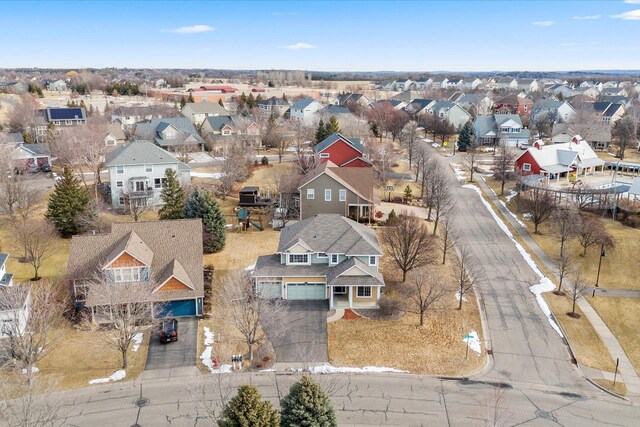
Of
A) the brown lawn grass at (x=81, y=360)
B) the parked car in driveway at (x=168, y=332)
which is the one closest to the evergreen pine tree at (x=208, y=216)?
the parked car in driveway at (x=168, y=332)

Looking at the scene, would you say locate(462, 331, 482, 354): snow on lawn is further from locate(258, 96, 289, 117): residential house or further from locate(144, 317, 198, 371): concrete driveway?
locate(258, 96, 289, 117): residential house

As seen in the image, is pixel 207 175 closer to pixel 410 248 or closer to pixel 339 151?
pixel 339 151

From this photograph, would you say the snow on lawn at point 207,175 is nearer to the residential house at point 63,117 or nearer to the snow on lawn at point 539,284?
the snow on lawn at point 539,284

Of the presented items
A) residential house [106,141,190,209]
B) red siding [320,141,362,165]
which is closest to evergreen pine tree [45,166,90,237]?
residential house [106,141,190,209]

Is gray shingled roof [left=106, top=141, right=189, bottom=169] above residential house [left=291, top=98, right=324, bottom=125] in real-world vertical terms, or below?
below

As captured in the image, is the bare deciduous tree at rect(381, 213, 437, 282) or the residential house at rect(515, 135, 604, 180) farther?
the residential house at rect(515, 135, 604, 180)

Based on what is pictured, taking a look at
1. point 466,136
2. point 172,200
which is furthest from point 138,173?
point 466,136

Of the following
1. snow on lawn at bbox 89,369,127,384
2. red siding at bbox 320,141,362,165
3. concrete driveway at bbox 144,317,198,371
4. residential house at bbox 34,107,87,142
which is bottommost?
snow on lawn at bbox 89,369,127,384

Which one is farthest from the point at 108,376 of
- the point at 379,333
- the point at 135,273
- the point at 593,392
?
the point at 593,392
